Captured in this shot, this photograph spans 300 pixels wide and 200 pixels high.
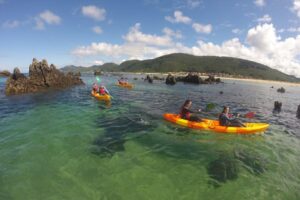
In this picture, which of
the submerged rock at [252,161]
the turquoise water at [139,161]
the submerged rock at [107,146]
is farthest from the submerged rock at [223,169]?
the submerged rock at [107,146]

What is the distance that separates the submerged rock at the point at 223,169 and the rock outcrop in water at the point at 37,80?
34.7 metres

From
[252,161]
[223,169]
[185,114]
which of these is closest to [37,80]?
[185,114]

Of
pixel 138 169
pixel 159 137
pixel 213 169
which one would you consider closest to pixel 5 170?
pixel 138 169

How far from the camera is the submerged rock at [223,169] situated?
8886 mm

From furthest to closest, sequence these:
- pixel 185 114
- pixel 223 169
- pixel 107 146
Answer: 1. pixel 185 114
2. pixel 107 146
3. pixel 223 169

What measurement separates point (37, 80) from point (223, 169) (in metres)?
38.5

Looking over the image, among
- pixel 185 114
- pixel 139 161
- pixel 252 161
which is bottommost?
pixel 139 161

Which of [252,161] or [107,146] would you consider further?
[107,146]

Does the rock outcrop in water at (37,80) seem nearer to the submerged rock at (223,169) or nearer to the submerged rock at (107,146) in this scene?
the submerged rock at (107,146)

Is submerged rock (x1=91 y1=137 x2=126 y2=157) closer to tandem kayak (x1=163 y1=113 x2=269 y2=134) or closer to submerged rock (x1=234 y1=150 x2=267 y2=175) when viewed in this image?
tandem kayak (x1=163 y1=113 x2=269 y2=134)

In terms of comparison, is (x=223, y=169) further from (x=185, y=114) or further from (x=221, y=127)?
(x=185, y=114)

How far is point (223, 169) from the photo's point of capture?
9734 mm

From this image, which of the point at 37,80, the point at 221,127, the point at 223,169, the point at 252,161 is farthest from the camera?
the point at 37,80

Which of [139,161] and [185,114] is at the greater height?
[185,114]
